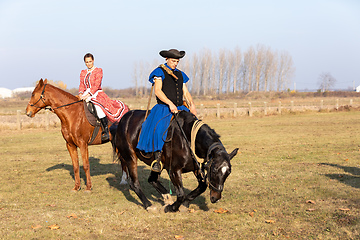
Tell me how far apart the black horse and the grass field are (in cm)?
57

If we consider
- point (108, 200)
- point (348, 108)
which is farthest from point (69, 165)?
point (348, 108)

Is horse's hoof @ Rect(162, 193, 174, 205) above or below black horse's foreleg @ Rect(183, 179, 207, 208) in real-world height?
below

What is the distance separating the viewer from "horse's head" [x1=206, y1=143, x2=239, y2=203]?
5750 millimetres

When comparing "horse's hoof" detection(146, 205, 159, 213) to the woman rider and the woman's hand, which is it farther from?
the woman's hand

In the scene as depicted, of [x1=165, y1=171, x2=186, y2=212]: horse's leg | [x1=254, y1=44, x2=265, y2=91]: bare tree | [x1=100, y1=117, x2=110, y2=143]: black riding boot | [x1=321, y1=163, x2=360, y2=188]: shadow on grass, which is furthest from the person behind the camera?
[x1=254, y1=44, x2=265, y2=91]: bare tree

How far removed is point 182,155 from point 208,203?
5.37 feet

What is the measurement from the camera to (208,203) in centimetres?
754

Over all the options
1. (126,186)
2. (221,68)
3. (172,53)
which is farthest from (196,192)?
(221,68)

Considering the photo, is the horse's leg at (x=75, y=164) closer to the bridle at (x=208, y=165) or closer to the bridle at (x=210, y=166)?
the bridle at (x=208, y=165)

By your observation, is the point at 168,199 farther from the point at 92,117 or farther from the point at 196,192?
the point at 92,117

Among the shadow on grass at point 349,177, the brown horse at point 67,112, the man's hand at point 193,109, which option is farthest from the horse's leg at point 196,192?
the shadow on grass at point 349,177

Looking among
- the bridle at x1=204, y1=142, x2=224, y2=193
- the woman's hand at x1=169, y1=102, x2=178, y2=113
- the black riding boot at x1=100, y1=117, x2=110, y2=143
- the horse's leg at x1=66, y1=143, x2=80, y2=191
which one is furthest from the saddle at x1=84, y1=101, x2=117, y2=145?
the bridle at x1=204, y1=142, x2=224, y2=193

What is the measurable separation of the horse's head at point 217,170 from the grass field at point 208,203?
69 cm

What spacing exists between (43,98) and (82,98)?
937mm
